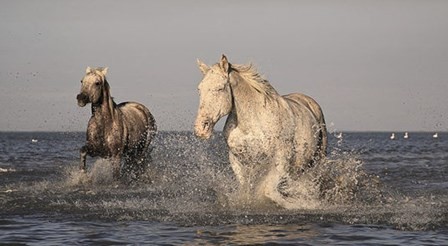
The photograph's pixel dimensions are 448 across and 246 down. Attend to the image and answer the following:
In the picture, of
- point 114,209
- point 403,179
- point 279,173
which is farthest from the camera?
point 403,179

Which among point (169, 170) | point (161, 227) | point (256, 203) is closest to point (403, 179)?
point (169, 170)

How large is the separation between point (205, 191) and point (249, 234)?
5.22 m

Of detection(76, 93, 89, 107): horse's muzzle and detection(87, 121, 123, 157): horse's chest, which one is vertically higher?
detection(76, 93, 89, 107): horse's muzzle

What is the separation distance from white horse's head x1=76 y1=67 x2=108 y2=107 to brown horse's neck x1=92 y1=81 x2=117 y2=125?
11 centimetres

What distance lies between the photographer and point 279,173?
32.4 feet

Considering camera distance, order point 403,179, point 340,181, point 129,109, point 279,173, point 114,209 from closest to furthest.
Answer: point 279,173, point 114,209, point 340,181, point 129,109, point 403,179

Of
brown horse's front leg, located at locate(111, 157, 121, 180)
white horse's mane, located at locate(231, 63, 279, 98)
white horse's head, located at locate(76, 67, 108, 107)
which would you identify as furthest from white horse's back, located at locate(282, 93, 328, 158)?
brown horse's front leg, located at locate(111, 157, 121, 180)

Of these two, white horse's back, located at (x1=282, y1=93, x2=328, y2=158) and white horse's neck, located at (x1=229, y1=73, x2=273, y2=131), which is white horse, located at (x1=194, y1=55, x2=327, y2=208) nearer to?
white horse's neck, located at (x1=229, y1=73, x2=273, y2=131)

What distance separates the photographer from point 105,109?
1553cm

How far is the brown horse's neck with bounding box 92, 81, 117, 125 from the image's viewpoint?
15438mm

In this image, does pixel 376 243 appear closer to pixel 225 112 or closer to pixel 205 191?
pixel 225 112

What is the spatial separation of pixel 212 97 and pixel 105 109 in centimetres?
653

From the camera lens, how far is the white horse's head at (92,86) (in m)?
14.9

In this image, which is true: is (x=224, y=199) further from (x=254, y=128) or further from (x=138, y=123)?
(x=138, y=123)
